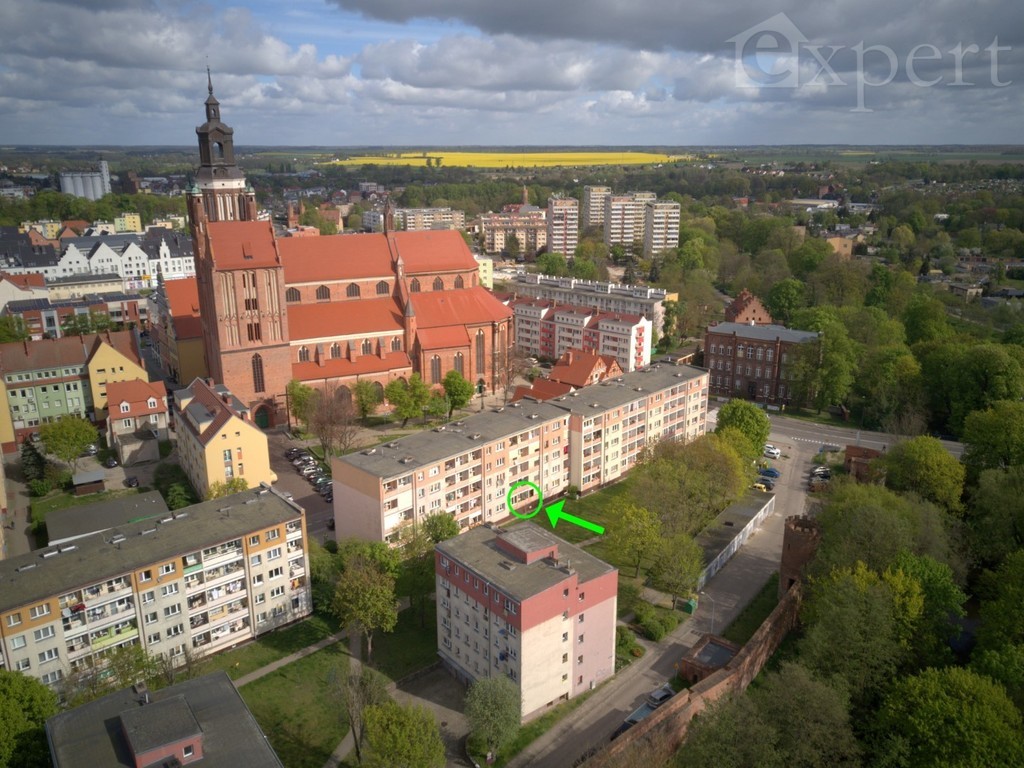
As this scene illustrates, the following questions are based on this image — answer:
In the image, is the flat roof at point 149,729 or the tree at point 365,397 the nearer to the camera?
the flat roof at point 149,729

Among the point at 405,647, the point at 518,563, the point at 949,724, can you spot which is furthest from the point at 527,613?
the point at 949,724

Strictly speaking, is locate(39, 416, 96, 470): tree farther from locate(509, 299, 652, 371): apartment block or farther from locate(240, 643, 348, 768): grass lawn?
locate(509, 299, 652, 371): apartment block

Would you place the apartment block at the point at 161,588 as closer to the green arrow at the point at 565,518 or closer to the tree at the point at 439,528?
the tree at the point at 439,528

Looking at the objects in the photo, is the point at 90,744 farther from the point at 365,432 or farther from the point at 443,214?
the point at 443,214

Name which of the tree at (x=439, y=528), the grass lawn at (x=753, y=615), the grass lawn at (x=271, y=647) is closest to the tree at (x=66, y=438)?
the grass lawn at (x=271, y=647)

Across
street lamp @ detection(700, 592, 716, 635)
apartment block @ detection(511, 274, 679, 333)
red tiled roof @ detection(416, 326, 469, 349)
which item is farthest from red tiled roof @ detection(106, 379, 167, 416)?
apartment block @ detection(511, 274, 679, 333)

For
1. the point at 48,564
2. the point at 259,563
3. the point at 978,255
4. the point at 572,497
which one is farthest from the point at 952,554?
the point at 978,255

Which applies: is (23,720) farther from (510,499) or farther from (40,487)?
(40,487)
